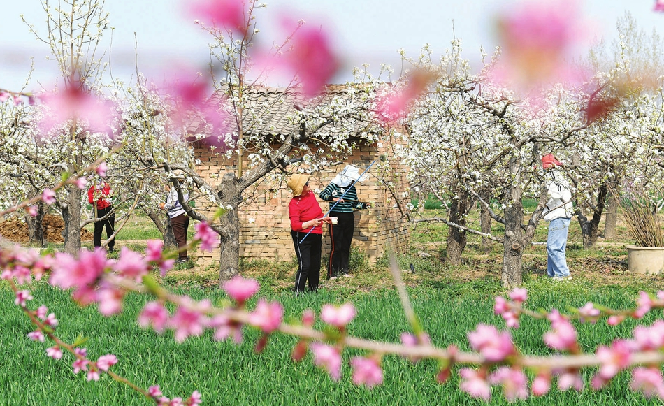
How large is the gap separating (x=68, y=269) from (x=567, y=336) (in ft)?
2.30

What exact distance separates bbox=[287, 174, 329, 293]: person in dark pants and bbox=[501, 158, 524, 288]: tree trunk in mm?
2638

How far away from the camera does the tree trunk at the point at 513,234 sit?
8.36 meters

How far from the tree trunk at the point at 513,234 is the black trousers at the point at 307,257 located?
272 centimetres

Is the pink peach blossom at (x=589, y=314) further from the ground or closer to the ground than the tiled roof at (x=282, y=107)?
closer to the ground

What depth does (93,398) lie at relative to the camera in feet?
12.6

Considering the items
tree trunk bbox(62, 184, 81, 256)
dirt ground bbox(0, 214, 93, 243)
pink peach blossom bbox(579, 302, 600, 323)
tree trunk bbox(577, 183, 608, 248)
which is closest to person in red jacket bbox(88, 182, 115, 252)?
tree trunk bbox(62, 184, 81, 256)

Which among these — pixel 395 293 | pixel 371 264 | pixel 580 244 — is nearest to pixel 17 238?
pixel 371 264

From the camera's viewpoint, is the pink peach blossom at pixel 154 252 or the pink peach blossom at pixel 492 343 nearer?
the pink peach blossom at pixel 492 343

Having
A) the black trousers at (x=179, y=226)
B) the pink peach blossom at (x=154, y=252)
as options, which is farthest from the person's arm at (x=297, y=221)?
the pink peach blossom at (x=154, y=252)

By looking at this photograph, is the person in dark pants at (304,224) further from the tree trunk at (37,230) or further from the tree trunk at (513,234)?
the tree trunk at (37,230)

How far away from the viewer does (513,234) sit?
27.7 feet

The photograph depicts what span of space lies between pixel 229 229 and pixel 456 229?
4546 mm

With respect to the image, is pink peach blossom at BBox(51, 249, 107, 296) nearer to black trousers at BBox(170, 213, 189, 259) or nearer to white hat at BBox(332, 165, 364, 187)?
white hat at BBox(332, 165, 364, 187)

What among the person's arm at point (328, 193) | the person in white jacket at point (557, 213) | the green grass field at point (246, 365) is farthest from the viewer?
the person's arm at point (328, 193)
